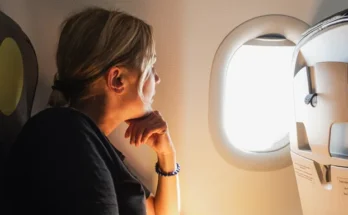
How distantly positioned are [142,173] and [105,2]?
1.82ft

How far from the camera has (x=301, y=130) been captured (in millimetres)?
1157

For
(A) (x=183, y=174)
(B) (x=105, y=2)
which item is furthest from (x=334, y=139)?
(B) (x=105, y=2)

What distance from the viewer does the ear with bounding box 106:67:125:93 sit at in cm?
97

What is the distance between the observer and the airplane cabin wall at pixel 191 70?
4.42 feet

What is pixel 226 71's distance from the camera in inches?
53.8

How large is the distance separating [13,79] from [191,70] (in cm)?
55

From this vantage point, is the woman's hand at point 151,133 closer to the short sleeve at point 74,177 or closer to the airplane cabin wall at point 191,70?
the airplane cabin wall at point 191,70

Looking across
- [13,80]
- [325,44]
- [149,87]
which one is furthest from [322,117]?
[13,80]

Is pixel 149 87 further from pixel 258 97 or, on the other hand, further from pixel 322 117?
pixel 258 97

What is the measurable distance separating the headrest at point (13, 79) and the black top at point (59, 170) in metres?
0.20

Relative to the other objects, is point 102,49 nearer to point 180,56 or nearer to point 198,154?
point 180,56

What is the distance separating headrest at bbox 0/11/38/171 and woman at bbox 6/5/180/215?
0.10m

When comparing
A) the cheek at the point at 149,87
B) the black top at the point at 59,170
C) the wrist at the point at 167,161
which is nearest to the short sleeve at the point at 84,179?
the black top at the point at 59,170

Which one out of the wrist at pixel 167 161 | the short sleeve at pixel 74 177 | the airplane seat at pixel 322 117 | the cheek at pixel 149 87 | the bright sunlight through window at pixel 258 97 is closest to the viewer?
the short sleeve at pixel 74 177
